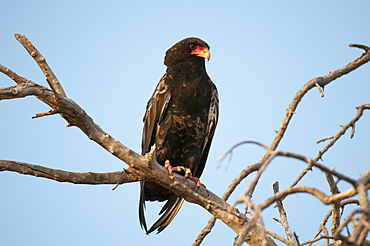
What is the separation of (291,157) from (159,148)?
3.99m

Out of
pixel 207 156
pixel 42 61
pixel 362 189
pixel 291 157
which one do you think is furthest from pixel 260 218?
pixel 207 156

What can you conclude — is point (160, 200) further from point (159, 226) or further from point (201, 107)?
point (201, 107)

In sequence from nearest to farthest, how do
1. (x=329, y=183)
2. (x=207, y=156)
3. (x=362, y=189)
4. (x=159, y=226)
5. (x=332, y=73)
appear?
(x=362, y=189) < (x=329, y=183) < (x=332, y=73) < (x=159, y=226) < (x=207, y=156)

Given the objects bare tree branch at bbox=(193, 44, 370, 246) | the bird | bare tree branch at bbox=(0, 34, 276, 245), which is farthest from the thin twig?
the bird

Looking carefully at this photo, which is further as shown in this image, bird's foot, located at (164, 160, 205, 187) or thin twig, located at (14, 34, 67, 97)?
bird's foot, located at (164, 160, 205, 187)

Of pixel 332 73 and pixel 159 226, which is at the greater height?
pixel 332 73

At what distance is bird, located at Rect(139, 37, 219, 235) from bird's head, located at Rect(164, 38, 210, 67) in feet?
0.41

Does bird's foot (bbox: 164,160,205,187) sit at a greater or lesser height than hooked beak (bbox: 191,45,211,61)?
lesser

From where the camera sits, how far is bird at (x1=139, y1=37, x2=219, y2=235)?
596 cm

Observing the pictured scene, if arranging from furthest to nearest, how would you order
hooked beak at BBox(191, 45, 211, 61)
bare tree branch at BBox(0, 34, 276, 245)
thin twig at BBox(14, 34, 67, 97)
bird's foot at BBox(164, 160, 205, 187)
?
hooked beak at BBox(191, 45, 211, 61) < bird's foot at BBox(164, 160, 205, 187) < thin twig at BBox(14, 34, 67, 97) < bare tree branch at BBox(0, 34, 276, 245)

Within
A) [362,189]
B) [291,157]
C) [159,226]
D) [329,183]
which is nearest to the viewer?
[362,189]

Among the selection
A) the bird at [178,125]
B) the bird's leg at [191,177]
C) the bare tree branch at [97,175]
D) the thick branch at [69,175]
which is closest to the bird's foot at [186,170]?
the bird's leg at [191,177]

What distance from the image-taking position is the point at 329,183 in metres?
4.04

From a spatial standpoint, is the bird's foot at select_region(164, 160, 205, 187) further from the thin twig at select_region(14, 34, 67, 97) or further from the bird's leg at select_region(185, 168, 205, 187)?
the thin twig at select_region(14, 34, 67, 97)
